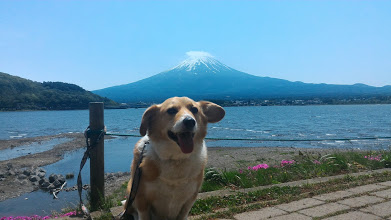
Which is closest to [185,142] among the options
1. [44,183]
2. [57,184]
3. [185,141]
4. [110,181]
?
[185,141]

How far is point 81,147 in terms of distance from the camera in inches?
1104

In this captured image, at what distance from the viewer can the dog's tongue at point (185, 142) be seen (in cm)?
298

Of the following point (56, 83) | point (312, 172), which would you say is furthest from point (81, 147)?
point (56, 83)

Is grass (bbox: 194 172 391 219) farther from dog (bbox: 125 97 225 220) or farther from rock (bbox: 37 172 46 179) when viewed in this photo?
→ rock (bbox: 37 172 46 179)

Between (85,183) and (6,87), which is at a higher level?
(6,87)

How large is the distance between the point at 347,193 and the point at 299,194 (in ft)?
2.60

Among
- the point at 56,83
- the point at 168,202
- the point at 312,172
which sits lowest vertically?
the point at 312,172

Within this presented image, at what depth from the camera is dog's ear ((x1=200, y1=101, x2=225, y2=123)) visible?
11.7ft

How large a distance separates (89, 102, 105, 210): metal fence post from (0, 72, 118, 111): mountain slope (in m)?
127

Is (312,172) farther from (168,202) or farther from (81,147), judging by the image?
(81,147)

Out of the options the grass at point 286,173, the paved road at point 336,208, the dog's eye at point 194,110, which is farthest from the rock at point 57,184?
the dog's eye at point 194,110

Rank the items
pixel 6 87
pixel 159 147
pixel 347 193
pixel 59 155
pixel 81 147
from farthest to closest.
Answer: pixel 6 87 < pixel 81 147 < pixel 59 155 < pixel 347 193 < pixel 159 147

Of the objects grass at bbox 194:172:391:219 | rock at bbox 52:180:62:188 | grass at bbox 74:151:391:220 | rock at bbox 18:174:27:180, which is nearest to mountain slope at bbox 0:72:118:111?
rock at bbox 18:174:27:180

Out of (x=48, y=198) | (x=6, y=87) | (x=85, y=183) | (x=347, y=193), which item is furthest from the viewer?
(x=6, y=87)
